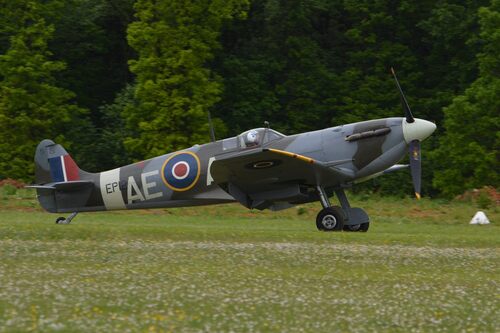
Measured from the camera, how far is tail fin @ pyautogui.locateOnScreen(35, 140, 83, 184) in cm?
2125

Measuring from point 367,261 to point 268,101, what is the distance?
1247 inches

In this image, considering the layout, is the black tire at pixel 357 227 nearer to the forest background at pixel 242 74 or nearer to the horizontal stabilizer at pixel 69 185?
the horizontal stabilizer at pixel 69 185

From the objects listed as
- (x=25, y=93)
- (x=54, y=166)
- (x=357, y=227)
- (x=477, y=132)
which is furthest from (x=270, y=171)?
(x=25, y=93)

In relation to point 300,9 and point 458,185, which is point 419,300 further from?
point 300,9

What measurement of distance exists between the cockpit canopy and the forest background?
17406mm

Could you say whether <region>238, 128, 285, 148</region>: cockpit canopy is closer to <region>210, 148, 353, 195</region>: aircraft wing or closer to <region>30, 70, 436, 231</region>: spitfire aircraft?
<region>30, 70, 436, 231</region>: spitfire aircraft

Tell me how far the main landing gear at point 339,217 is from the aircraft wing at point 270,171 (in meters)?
0.37

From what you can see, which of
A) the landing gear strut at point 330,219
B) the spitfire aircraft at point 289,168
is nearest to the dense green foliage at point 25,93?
the spitfire aircraft at point 289,168

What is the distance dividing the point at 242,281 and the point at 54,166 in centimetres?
1114

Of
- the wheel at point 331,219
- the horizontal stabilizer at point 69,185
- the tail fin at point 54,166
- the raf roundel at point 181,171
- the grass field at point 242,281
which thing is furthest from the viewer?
the tail fin at point 54,166

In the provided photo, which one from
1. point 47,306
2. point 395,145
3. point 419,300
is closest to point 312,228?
point 395,145

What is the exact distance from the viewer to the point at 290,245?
14984 mm

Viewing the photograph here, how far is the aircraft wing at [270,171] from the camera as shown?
58.9 ft

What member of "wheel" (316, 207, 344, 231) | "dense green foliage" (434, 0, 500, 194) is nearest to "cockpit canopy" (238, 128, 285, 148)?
"wheel" (316, 207, 344, 231)
